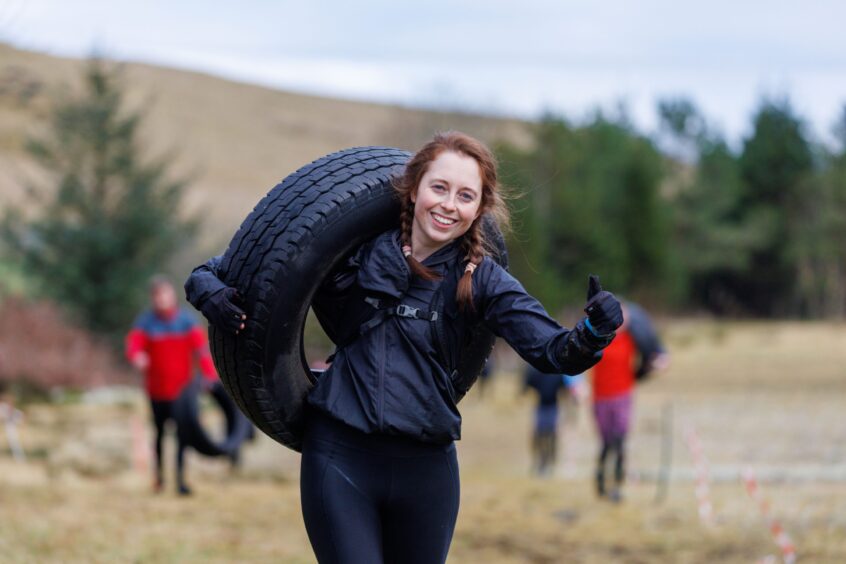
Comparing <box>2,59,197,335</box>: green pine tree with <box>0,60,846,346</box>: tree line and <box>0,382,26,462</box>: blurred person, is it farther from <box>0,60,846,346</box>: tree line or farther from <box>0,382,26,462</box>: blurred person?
<box>0,382,26,462</box>: blurred person

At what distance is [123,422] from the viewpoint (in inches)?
672

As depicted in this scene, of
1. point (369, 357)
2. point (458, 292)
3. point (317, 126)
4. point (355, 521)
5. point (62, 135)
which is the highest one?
point (317, 126)

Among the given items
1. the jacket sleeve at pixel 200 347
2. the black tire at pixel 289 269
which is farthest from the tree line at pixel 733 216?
the black tire at pixel 289 269

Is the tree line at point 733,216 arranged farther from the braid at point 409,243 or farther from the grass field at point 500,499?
the braid at point 409,243

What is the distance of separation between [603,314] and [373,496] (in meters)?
0.88

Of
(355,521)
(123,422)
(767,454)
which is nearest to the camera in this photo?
(355,521)

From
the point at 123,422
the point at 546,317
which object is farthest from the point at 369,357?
the point at 123,422

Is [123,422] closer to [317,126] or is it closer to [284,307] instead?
[284,307]

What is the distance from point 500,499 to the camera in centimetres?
1041

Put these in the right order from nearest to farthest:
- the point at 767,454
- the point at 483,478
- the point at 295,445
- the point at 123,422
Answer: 1. the point at 295,445
2. the point at 483,478
3. the point at 767,454
4. the point at 123,422

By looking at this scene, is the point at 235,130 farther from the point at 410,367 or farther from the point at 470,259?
the point at 410,367

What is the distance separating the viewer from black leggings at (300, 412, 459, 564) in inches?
130

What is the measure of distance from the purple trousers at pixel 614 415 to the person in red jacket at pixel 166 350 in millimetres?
3610

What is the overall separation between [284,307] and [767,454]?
39.6ft
